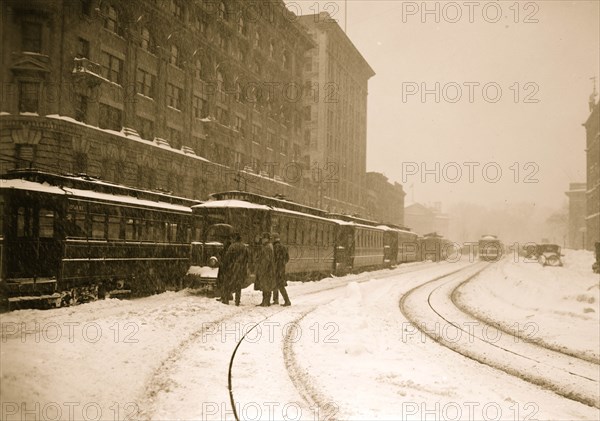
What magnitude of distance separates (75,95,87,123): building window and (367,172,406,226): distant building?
54709 mm

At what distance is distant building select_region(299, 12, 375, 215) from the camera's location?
6538 centimetres

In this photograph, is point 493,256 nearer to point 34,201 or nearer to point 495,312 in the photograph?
point 495,312

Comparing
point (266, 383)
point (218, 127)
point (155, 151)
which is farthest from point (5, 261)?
point (218, 127)

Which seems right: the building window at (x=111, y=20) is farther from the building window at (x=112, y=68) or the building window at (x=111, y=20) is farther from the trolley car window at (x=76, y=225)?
the trolley car window at (x=76, y=225)

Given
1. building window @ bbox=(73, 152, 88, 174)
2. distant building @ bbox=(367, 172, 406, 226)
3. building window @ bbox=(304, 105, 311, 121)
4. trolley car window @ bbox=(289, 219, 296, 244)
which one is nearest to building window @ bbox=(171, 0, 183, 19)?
building window @ bbox=(73, 152, 88, 174)

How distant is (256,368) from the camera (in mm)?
7270

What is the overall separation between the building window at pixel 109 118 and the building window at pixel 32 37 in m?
4.71

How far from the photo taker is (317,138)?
216ft

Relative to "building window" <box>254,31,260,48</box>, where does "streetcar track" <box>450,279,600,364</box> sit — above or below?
below

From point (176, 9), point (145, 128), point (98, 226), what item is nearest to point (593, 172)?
point (176, 9)

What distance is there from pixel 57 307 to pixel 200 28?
98.5 ft

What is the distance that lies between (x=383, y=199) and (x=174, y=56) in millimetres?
58057

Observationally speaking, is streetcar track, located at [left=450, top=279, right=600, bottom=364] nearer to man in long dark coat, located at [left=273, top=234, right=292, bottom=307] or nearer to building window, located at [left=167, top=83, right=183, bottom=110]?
man in long dark coat, located at [left=273, top=234, right=292, bottom=307]

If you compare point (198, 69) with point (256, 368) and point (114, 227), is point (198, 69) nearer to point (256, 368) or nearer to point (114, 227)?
point (114, 227)
